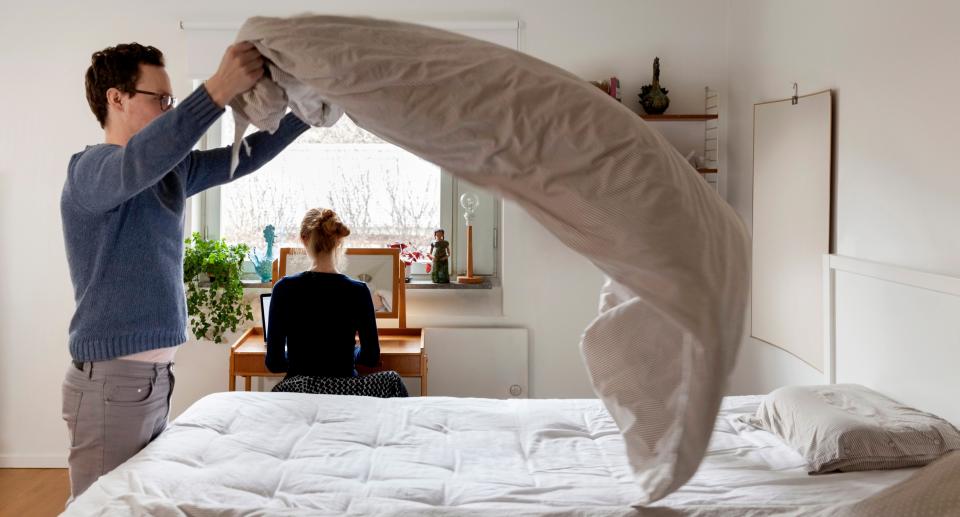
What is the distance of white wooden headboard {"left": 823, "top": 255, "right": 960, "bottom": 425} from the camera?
7.37 ft

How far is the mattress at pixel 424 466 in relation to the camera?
1.87 meters

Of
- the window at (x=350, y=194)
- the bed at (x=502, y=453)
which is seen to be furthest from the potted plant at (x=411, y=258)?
the bed at (x=502, y=453)

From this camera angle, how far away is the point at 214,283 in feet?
13.0

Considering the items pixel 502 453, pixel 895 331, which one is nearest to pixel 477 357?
pixel 502 453

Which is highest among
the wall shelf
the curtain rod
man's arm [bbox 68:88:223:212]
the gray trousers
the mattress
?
the curtain rod

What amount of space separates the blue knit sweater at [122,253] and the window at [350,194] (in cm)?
253

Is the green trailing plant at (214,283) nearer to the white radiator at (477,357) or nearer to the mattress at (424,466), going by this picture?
the white radiator at (477,357)

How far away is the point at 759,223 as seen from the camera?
3715 millimetres

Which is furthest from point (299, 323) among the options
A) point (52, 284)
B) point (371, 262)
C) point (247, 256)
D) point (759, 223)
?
point (759, 223)

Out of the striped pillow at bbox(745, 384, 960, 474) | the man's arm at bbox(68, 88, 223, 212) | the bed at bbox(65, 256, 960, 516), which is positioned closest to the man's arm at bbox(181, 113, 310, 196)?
the man's arm at bbox(68, 88, 223, 212)

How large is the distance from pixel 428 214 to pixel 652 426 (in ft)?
10.0

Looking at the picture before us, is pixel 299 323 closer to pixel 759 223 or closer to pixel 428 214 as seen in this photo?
pixel 428 214

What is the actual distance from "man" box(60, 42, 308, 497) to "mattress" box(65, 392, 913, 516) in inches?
4.4

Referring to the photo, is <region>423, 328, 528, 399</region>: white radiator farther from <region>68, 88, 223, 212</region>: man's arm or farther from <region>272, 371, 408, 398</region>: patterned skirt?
<region>68, 88, 223, 212</region>: man's arm
